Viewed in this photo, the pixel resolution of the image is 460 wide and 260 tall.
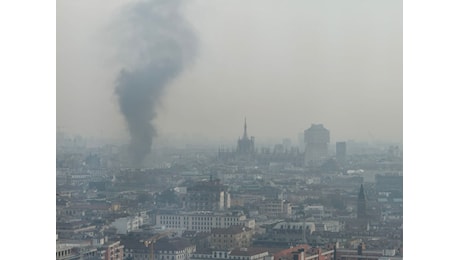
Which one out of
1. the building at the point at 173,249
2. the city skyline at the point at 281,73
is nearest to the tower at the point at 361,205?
the city skyline at the point at 281,73

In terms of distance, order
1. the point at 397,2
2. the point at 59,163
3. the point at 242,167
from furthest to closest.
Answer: the point at 59,163 → the point at 242,167 → the point at 397,2

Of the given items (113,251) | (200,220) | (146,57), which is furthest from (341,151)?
(113,251)

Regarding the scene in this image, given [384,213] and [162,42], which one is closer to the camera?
[384,213]

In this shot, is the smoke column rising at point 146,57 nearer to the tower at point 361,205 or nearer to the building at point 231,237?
the building at point 231,237

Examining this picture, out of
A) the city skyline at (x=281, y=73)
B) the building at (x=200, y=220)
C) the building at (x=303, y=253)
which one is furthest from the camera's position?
the building at (x=200, y=220)
